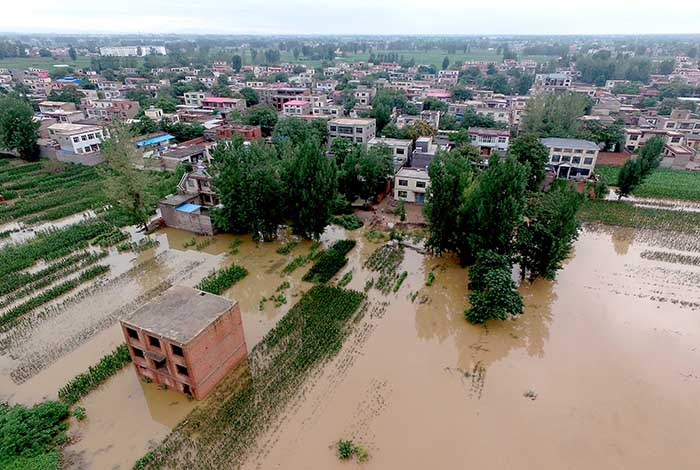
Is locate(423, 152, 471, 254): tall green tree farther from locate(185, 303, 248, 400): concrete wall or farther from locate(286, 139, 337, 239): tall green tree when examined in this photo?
locate(185, 303, 248, 400): concrete wall

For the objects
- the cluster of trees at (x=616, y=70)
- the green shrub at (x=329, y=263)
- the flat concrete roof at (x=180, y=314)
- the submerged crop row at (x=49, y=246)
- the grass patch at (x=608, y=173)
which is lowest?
the green shrub at (x=329, y=263)

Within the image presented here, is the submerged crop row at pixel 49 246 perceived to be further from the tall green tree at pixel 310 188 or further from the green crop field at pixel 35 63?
the green crop field at pixel 35 63

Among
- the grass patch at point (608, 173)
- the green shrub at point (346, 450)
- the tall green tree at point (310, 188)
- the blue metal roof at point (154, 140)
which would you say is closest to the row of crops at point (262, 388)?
the green shrub at point (346, 450)

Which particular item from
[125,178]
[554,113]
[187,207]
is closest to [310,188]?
[187,207]

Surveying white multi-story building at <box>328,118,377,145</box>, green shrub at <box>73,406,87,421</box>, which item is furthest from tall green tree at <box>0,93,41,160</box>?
green shrub at <box>73,406,87,421</box>

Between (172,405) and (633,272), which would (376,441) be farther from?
(633,272)
